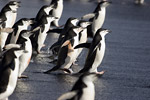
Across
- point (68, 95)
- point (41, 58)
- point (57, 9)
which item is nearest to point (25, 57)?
point (41, 58)

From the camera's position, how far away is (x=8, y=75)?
280 inches

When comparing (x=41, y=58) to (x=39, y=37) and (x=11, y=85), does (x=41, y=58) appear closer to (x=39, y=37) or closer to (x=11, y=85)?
(x=39, y=37)

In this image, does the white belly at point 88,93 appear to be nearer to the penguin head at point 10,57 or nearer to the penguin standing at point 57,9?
the penguin head at point 10,57

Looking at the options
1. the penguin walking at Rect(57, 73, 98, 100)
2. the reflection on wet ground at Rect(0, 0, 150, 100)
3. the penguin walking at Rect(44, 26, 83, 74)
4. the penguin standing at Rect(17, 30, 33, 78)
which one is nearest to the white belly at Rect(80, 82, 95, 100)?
the penguin walking at Rect(57, 73, 98, 100)

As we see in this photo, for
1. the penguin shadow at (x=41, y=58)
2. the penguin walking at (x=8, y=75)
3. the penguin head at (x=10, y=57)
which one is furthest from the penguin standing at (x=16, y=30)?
the penguin walking at (x=8, y=75)

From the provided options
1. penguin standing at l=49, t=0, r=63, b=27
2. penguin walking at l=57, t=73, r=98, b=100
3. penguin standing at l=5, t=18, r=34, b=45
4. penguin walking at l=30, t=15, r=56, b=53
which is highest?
penguin walking at l=57, t=73, r=98, b=100

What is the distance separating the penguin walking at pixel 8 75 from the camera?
700 cm

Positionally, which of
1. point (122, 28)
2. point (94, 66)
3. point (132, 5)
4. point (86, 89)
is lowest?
point (132, 5)

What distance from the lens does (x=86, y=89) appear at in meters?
6.48

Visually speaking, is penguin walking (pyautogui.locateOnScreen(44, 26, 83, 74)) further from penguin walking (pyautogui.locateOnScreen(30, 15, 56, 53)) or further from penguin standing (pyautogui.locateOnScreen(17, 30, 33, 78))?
penguin walking (pyautogui.locateOnScreen(30, 15, 56, 53))

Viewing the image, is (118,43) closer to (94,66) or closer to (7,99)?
(94,66)

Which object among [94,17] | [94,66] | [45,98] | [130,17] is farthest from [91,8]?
[45,98]

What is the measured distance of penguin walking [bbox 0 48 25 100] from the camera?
276 inches

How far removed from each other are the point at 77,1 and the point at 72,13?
5.65 meters
